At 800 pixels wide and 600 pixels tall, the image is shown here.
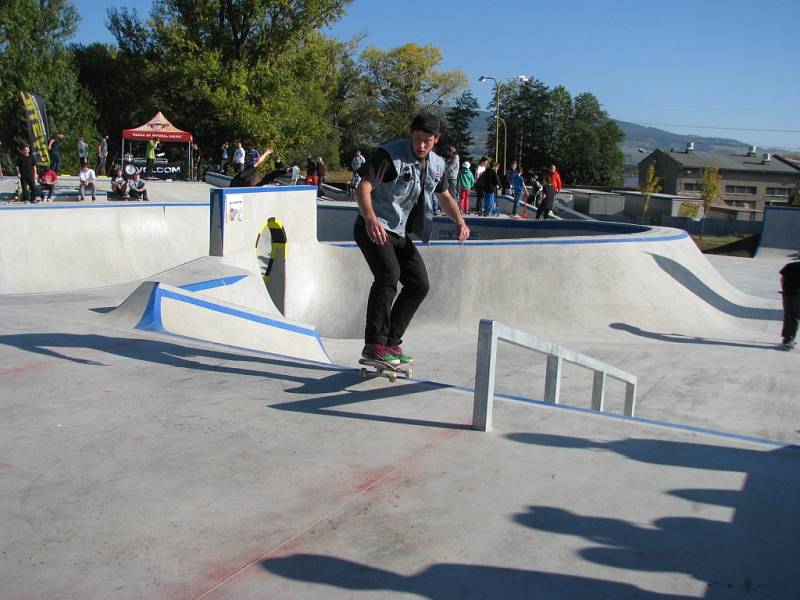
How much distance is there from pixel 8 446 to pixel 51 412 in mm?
455

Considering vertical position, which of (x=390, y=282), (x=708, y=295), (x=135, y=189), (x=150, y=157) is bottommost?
(x=708, y=295)

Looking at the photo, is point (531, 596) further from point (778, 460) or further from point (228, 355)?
point (228, 355)

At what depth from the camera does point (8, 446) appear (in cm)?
328

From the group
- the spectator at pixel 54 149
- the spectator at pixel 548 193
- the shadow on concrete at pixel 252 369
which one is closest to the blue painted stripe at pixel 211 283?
the shadow on concrete at pixel 252 369

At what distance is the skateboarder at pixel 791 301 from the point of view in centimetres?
1033

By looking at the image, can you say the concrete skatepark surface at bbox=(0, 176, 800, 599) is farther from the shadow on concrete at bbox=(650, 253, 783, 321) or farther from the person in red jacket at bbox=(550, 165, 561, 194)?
the person in red jacket at bbox=(550, 165, 561, 194)

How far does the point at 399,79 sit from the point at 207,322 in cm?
8551

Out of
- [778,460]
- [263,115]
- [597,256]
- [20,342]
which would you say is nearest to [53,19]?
[263,115]

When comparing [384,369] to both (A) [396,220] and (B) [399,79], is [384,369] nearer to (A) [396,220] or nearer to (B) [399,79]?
(A) [396,220]

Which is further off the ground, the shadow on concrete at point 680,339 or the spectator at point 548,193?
the spectator at point 548,193

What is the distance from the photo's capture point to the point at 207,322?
714 cm

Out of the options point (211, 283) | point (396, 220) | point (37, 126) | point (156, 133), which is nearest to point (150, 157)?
point (156, 133)

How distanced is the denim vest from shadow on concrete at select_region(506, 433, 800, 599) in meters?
1.89

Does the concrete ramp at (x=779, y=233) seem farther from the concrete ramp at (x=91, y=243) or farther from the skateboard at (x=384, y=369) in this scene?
the skateboard at (x=384, y=369)
